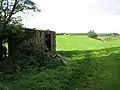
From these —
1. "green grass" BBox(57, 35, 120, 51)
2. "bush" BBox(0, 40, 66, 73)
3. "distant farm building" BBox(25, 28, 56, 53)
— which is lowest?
"green grass" BBox(57, 35, 120, 51)

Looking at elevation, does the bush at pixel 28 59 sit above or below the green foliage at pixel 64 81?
above

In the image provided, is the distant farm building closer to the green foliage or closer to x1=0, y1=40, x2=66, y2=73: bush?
x1=0, y1=40, x2=66, y2=73: bush

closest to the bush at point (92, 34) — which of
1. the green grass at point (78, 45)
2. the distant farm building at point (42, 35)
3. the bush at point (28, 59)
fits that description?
the green grass at point (78, 45)

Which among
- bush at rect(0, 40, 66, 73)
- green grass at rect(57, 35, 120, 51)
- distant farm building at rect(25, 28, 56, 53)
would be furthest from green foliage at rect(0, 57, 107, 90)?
green grass at rect(57, 35, 120, 51)

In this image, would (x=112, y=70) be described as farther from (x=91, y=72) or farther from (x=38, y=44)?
(x=38, y=44)

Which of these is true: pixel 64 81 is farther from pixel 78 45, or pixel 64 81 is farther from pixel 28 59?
pixel 78 45

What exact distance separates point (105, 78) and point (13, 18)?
10507 mm

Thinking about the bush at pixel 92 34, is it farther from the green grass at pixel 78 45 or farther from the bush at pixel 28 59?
the bush at pixel 28 59

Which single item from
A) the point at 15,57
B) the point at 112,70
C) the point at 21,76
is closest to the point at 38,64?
the point at 15,57

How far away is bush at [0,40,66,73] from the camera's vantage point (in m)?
18.5

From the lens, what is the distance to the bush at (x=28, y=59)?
18.5m

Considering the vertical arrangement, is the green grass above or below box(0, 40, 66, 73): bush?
below

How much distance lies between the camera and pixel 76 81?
47.5 feet

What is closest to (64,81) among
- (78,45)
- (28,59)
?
(28,59)
